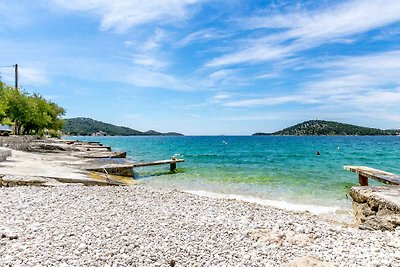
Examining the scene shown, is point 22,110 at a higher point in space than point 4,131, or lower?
higher

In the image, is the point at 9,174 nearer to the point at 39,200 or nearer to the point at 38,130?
the point at 39,200

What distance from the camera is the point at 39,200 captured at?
8.89m

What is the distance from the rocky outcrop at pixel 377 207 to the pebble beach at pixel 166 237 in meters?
0.71

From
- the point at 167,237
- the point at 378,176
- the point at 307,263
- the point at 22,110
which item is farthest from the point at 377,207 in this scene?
the point at 22,110

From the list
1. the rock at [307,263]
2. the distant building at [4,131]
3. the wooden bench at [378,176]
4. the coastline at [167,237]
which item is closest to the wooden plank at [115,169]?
the coastline at [167,237]

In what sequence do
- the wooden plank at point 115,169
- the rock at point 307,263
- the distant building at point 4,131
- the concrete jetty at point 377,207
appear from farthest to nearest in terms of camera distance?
the distant building at point 4,131
the wooden plank at point 115,169
the concrete jetty at point 377,207
the rock at point 307,263

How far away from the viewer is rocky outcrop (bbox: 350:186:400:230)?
834 centimetres

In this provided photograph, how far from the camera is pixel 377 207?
366 inches

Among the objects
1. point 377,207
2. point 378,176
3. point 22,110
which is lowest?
point 377,207

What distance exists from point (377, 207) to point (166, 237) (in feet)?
20.1

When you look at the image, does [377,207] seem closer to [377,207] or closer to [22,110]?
[377,207]

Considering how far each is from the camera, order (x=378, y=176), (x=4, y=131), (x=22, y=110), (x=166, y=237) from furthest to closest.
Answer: (x=4, y=131) < (x=22, y=110) < (x=378, y=176) < (x=166, y=237)

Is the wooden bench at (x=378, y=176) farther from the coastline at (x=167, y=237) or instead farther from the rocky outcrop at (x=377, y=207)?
the coastline at (x=167, y=237)

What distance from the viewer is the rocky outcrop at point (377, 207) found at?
834 centimetres
